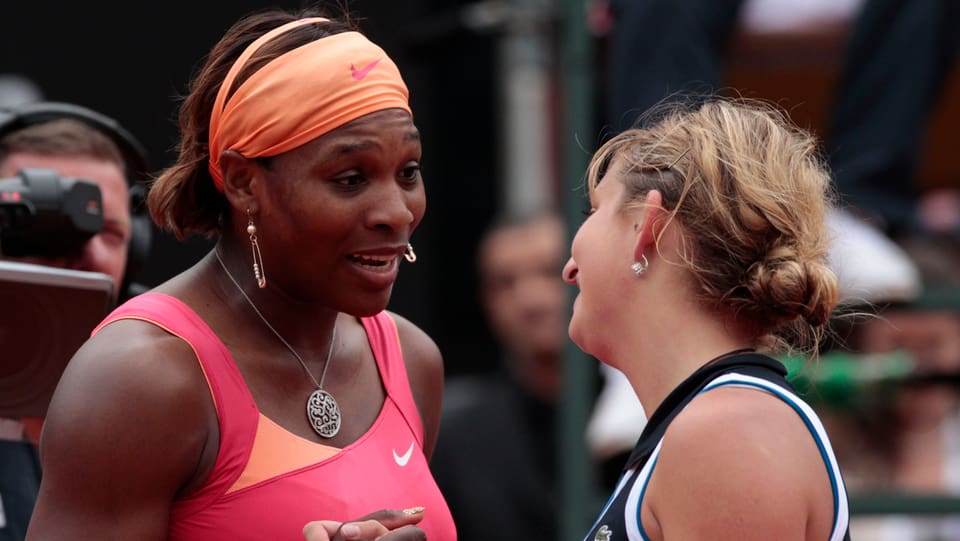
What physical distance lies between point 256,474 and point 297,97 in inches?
20.4

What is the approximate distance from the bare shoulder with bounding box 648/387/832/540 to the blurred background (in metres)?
2.07

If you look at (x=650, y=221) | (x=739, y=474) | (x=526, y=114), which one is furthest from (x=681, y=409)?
(x=526, y=114)

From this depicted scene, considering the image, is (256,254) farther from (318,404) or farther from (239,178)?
(318,404)

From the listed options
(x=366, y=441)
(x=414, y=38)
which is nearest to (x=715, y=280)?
(x=366, y=441)

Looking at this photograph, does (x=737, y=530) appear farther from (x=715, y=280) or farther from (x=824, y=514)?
(x=715, y=280)

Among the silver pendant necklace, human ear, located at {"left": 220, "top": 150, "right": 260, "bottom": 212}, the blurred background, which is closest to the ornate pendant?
the silver pendant necklace

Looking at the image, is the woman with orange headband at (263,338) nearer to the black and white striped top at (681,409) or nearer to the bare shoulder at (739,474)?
the black and white striped top at (681,409)

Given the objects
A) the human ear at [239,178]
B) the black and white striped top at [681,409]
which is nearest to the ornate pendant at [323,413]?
the human ear at [239,178]

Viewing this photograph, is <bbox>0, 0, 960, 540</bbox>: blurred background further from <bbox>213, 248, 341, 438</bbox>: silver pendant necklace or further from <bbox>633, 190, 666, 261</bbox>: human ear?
<bbox>633, 190, 666, 261</bbox>: human ear

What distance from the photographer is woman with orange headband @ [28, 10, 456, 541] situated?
1.86 m

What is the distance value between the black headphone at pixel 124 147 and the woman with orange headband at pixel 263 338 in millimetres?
512

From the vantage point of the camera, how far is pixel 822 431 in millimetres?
1841

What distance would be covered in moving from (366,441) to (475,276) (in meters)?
3.85

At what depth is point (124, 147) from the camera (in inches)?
104
